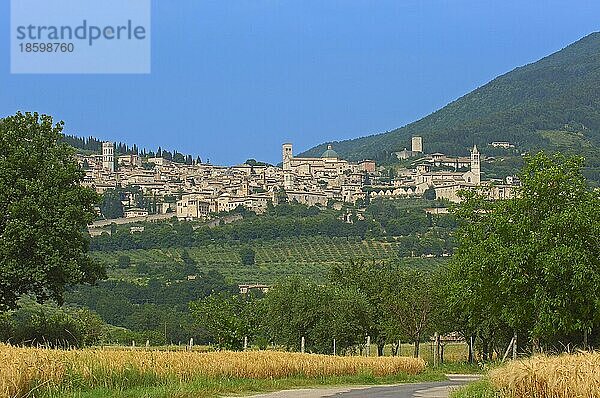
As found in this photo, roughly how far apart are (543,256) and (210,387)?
12.3m

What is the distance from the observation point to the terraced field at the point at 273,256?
379ft

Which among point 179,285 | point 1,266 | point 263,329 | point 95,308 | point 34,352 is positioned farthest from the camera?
point 179,285

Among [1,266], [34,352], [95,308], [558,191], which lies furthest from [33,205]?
[95,308]

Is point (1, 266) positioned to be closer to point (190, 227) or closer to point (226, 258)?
point (226, 258)

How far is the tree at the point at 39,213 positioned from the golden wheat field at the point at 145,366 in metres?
10.5

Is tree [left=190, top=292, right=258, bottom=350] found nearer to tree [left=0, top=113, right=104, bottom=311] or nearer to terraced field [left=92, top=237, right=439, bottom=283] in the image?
tree [left=0, top=113, right=104, bottom=311]

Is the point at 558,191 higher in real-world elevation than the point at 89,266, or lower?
higher

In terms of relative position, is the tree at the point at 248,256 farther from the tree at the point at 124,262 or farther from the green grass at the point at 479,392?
the green grass at the point at 479,392

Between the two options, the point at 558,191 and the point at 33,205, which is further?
the point at 33,205

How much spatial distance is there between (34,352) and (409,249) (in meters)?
118

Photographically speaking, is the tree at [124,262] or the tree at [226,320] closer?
the tree at [226,320]

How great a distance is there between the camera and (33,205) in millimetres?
32750

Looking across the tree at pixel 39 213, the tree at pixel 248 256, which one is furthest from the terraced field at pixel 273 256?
the tree at pixel 39 213

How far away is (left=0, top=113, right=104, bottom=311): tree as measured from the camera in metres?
32.7
